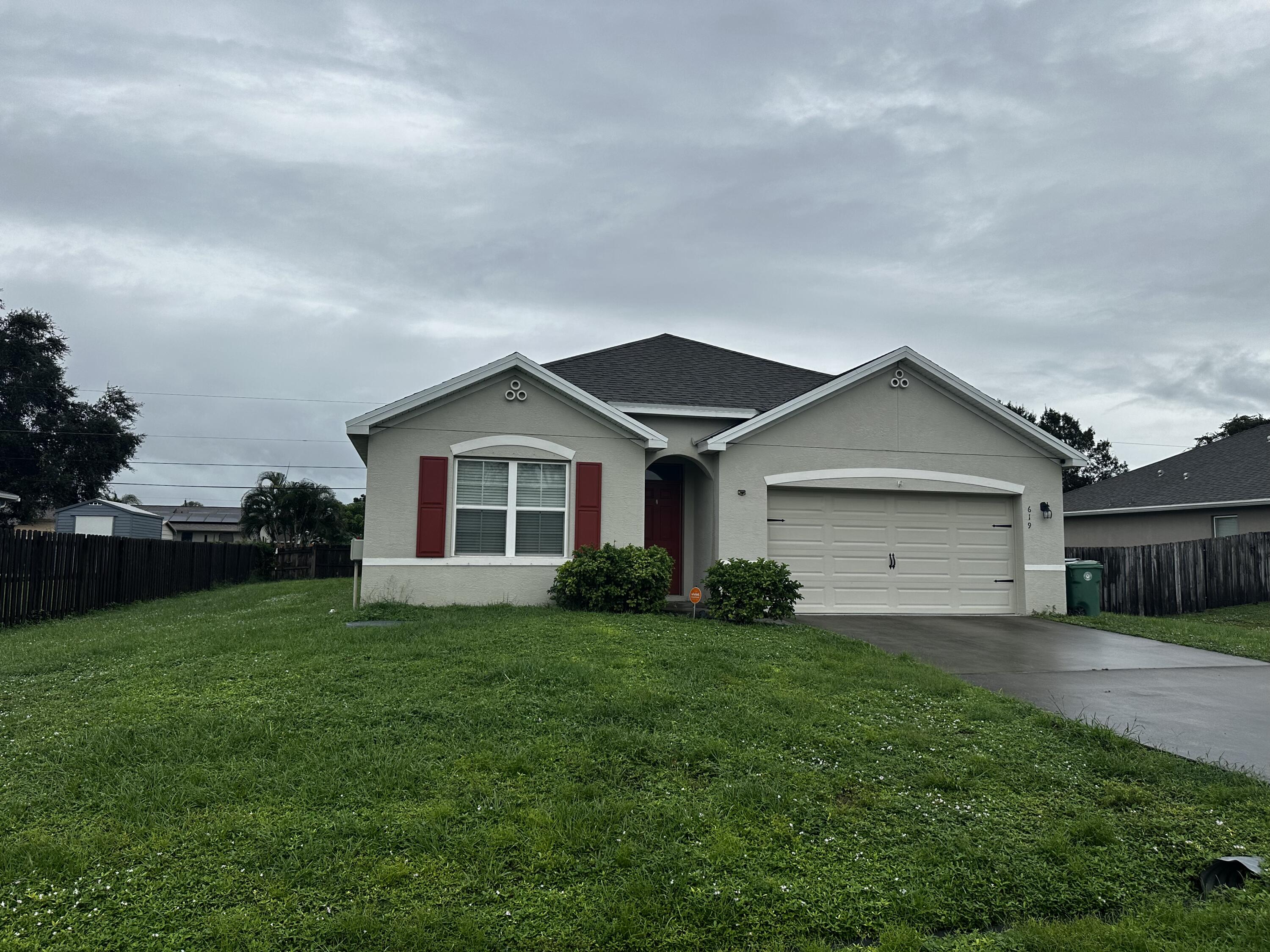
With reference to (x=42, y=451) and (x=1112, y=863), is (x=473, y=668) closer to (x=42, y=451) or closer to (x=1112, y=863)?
(x=1112, y=863)

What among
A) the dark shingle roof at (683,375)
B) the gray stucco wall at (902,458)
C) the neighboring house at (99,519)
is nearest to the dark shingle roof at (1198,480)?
the gray stucco wall at (902,458)

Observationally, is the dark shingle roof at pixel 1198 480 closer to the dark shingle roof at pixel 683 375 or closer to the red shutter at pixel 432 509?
the dark shingle roof at pixel 683 375

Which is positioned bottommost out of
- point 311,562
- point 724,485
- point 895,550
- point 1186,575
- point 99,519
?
point 311,562

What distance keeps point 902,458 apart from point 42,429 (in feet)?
138

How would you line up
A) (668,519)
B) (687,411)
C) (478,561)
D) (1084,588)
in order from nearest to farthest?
(478,561) < (687,411) < (1084,588) < (668,519)

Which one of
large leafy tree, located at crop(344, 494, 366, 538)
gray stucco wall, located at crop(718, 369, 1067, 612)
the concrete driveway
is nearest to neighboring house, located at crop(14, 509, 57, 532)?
large leafy tree, located at crop(344, 494, 366, 538)

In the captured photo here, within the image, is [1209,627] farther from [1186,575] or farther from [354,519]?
[354,519]

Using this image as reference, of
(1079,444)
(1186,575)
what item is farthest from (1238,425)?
(1186,575)

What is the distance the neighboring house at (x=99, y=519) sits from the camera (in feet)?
114

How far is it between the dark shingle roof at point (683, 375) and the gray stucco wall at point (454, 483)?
1.43 metres

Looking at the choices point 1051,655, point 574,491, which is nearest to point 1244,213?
point 1051,655

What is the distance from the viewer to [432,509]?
40.1 ft

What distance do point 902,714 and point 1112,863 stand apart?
2.40 metres

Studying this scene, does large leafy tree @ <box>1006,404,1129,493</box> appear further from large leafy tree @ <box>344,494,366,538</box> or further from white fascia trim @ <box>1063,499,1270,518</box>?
large leafy tree @ <box>344,494,366,538</box>
